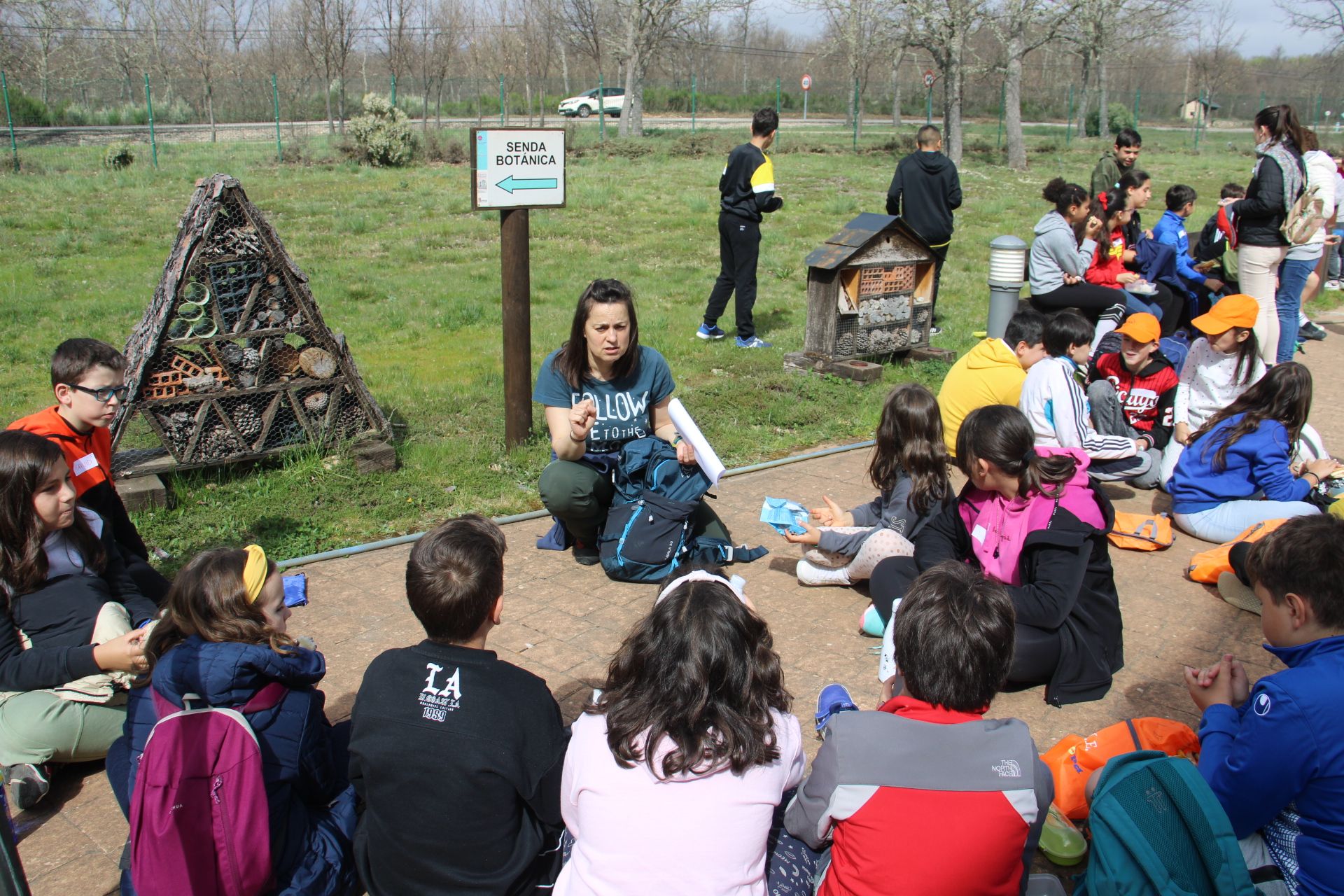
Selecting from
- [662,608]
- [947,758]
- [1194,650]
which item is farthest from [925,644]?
[1194,650]

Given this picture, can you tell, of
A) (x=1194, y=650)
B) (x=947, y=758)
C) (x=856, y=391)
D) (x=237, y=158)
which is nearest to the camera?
(x=947, y=758)

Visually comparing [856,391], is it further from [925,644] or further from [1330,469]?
[925,644]

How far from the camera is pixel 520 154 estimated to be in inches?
225

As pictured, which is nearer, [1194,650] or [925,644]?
[925,644]

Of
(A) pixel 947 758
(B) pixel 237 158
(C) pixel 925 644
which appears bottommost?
(A) pixel 947 758

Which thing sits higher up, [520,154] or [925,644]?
[520,154]

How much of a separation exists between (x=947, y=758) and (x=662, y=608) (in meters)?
0.73

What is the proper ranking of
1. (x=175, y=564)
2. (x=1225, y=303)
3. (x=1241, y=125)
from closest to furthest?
1. (x=175, y=564)
2. (x=1225, y=303)
3. (x=1241, y=125)

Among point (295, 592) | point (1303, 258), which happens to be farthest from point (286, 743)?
point (1303, 258)

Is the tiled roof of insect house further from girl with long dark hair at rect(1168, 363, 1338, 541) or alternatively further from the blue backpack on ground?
the blue backpack on ground

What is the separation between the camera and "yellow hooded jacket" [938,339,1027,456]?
5.38 m

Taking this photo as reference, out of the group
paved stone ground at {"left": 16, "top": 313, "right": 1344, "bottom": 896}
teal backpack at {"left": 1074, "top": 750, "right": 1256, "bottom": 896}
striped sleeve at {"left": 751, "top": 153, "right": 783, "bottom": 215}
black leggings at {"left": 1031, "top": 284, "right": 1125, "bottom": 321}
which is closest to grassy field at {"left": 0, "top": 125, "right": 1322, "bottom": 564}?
paved stone ground at {"left": 16, "top": 313, "right": 1344, "bottom": 896}

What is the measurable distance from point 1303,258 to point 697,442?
20.7ft

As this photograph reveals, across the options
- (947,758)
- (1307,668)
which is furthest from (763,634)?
(1307,668)
